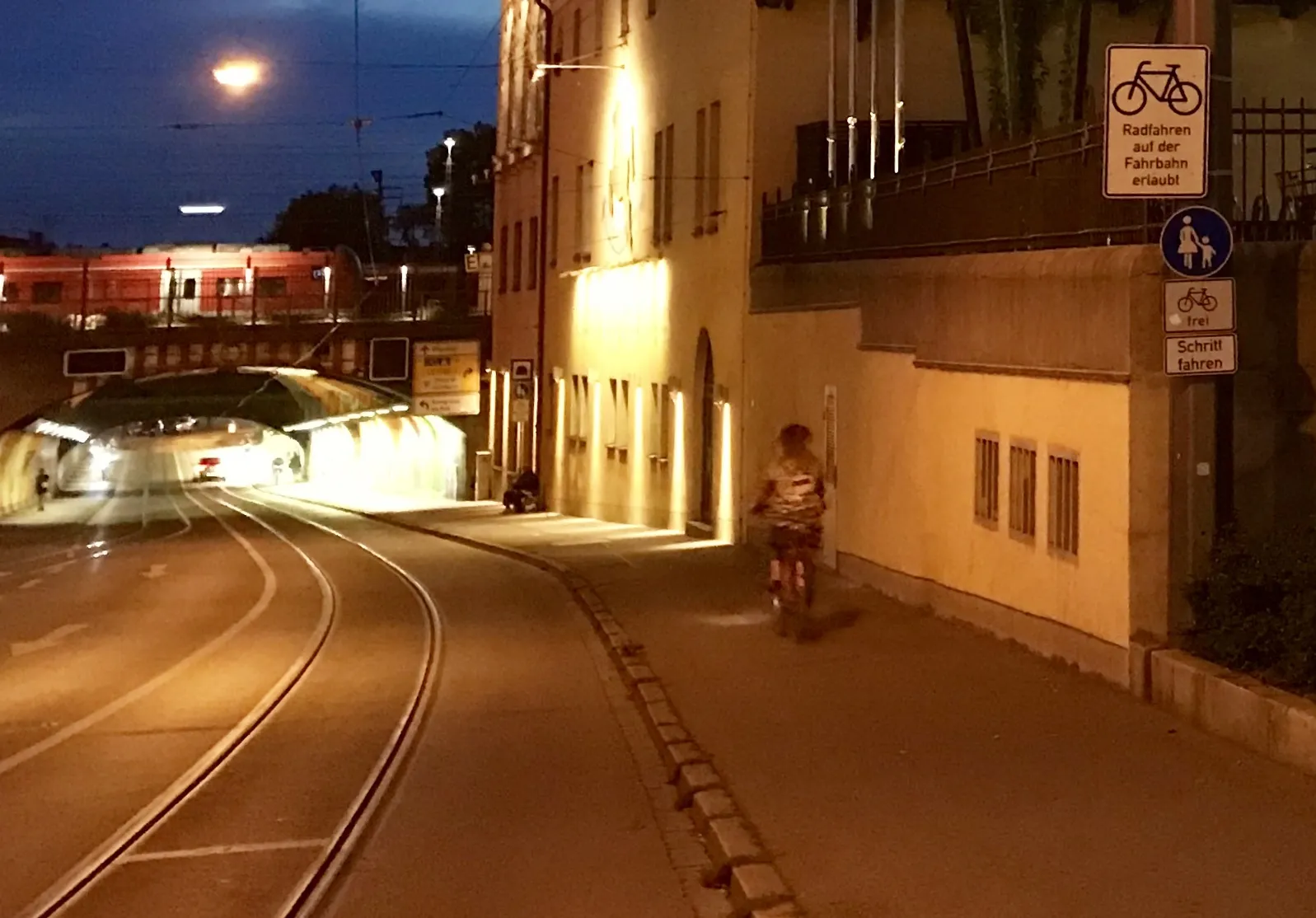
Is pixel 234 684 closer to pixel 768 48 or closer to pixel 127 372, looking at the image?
pixel 768 48

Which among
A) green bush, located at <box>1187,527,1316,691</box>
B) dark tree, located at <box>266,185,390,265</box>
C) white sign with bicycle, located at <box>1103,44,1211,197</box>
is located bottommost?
green bush, located at <box>1187,527,1316,691</box>

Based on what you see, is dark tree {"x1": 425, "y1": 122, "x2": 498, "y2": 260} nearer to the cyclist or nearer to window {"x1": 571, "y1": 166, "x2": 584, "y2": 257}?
window {"x1": 571, "y1": 166, "x2": 584, "y2": 257}

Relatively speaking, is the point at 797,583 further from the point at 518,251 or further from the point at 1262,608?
the point at 518,251

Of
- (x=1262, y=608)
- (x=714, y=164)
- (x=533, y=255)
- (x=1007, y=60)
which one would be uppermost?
(x=533, y=255)

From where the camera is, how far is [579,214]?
1640 inches

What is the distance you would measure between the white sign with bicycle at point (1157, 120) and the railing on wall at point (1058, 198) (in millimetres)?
1021

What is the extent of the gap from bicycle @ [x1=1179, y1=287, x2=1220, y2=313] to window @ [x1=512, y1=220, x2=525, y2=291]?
38.4m

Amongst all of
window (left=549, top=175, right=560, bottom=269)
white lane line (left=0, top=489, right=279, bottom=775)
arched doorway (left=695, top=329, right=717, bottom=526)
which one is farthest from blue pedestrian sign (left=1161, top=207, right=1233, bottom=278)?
window (left=549, top=175, right=560, bottom=269)

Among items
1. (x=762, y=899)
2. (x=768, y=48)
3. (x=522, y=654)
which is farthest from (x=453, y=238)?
(x=762, y=899)

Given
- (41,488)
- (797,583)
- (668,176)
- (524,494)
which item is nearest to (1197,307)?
(797,583)

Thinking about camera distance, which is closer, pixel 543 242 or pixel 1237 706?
pixel 1237 706

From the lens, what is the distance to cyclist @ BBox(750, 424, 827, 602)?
50.6ft

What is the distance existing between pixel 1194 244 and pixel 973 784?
3565 mm

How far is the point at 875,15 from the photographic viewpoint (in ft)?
82.4
